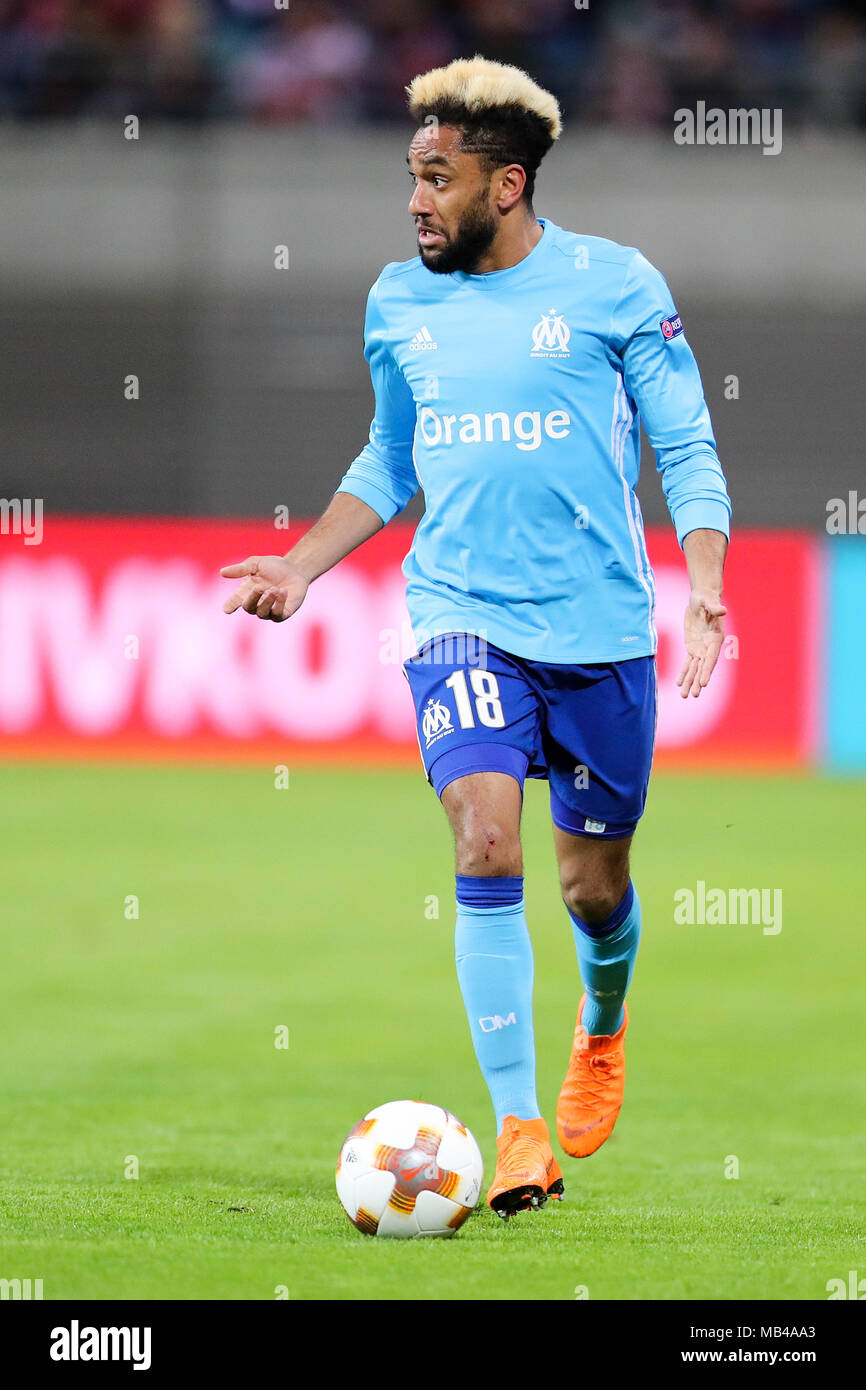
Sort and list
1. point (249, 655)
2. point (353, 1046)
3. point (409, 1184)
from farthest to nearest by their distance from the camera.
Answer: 1. point (249, 655)
2. point (353, 1046)
3. point (409, 1184)

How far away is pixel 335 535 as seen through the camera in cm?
505

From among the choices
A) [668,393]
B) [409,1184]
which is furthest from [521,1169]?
[668,393]

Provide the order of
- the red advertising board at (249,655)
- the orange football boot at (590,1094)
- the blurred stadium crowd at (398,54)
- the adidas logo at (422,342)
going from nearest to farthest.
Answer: the adidas logo at (422,342)
the orange football boot at (590,1094)
the red advertising board at (249,655)
the blurred stadium crowd at (398,54)

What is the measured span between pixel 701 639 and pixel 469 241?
1.15 meters

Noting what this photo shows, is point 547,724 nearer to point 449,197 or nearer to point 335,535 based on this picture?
point 335,535

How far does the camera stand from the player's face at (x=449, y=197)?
4715 millimetres

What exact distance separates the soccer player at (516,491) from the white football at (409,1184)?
0.76 feet

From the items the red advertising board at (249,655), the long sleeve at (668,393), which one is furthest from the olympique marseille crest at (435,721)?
the red advertising board at (249,655)

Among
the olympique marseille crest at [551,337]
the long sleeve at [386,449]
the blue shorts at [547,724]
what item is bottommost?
the blue shorts at [547,724]

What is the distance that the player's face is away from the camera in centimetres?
471

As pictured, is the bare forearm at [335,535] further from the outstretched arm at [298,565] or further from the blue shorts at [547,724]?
the blue shorts at [547,724]

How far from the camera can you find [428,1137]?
439 centimetres

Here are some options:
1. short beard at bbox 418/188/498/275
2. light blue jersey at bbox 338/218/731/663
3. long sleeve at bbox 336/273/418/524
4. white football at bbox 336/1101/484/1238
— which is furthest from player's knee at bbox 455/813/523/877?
short beard at bbox 418/188/498/275

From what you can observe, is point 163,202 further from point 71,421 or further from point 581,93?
point 581,93
